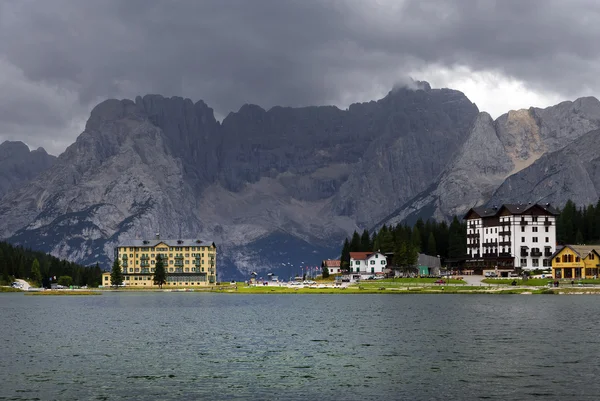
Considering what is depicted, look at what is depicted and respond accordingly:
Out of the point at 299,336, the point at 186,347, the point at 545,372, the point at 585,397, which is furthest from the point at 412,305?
the point at 585,397

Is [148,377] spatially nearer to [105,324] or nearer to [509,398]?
[509,398]

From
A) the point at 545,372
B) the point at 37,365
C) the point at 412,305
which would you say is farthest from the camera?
the point at 412,305

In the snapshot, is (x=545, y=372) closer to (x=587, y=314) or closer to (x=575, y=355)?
(x=575, y=355)

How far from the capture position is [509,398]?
167ft

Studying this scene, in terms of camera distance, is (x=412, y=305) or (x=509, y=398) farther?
(x=412, y=305)

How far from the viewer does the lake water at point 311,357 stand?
54.4 meters

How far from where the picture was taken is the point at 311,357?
235 feet

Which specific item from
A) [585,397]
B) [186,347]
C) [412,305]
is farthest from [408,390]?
[412,305]

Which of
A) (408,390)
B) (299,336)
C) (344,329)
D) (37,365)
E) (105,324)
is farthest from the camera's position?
(105,324)

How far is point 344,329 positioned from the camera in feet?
325

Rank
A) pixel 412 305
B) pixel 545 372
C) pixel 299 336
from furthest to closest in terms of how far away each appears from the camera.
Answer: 1. pixel 412 305
2. pixel 299 336
3. pixel 545 372

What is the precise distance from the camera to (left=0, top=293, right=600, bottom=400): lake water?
54.4 meters

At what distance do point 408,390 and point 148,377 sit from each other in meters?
20.2

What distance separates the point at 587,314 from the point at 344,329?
39.2 meters
